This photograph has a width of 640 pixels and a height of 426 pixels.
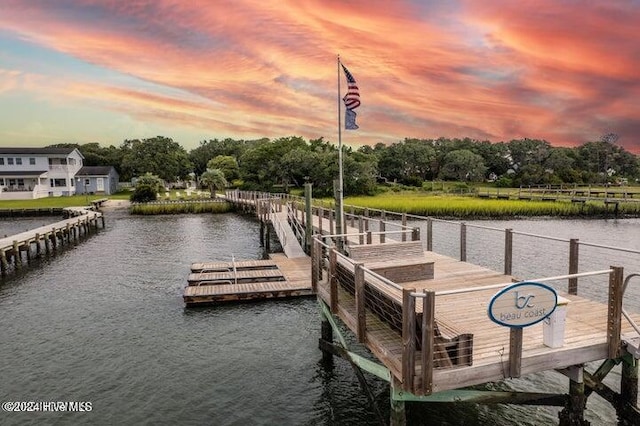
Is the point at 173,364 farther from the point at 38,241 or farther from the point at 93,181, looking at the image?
the point at 93,181

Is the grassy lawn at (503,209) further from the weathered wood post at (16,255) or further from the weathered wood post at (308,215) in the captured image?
the weathered wood post at (16,255)

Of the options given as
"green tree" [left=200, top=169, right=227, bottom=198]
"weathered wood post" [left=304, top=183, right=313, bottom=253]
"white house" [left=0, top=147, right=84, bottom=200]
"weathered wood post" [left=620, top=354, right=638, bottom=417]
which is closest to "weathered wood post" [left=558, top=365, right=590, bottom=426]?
"weathered wood post" [left=620, top=354, right=638, bottom=417]

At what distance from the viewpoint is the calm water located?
851 cm

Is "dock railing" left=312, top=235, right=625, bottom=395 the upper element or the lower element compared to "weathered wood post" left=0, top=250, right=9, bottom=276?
upper

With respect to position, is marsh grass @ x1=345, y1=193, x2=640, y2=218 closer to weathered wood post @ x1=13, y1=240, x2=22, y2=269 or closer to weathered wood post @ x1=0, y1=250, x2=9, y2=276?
weathered wood post @ x1=13, y1=240, x2=22, y2=269

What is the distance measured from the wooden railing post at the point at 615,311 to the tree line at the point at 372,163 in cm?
5764

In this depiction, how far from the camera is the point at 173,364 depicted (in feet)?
35.7

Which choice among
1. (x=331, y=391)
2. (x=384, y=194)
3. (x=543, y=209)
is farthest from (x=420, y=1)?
(x=384, y=194)

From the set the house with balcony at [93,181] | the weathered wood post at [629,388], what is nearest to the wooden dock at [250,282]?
the weathered wood post at [629,388]

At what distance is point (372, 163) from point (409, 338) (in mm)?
63596

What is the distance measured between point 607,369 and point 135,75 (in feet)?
131

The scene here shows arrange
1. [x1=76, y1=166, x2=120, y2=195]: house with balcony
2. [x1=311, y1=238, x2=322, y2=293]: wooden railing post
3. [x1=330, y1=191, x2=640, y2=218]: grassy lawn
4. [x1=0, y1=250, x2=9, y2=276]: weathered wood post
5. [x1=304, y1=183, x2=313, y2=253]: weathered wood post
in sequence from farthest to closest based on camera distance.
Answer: [x1=76, y1=166, x2=120, y2=195]: house with balcony < [x1=330, y1=191, x2=640, y2=218]: grassy lawn < [x1=0, y1=250, x2=9, y2=276]: weathered wood post < [x1=304, y1=183, x2=313, y2=253]: weathered wood post < [x1=311, y1=238, x2=322, y2=293]: wooden railing post

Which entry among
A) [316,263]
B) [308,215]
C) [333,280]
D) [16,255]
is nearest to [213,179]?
[16,255]

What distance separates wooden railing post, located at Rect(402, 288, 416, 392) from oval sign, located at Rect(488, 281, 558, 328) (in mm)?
929
